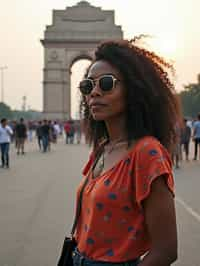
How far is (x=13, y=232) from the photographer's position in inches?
261

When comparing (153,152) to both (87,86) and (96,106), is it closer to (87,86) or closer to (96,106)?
(96,106)

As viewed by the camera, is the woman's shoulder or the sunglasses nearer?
the woman's shoulder

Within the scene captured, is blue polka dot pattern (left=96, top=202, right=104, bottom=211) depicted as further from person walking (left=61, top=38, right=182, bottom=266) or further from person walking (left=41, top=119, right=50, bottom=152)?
person walking (left=41, top=119, right=50, bottom=152)

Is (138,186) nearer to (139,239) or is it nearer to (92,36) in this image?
(139,239)

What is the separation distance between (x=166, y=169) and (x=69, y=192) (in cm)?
883

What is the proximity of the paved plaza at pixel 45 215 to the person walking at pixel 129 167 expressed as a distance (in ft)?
10.7

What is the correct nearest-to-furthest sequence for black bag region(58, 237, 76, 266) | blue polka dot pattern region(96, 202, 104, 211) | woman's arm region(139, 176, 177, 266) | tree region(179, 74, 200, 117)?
1. woman's arm region(139, 176, 177, 266)
2. blue polka dot pattern region(96, 202, 104, 211)
3. black bag region(58, 237, 76, 266)
4. tree region(179, 74, 200, 117)

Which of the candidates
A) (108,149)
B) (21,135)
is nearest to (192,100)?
(21,135)

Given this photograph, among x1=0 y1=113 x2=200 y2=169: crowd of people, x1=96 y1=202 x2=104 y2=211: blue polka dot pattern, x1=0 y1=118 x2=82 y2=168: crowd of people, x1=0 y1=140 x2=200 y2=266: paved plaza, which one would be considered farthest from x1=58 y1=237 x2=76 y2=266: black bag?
x1=0 y1=140 x2=200 y2=266: paved plaza

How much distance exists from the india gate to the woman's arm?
59.9 meters

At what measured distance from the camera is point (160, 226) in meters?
1.80

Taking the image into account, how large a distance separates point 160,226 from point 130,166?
0.25 m

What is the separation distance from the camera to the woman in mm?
1814

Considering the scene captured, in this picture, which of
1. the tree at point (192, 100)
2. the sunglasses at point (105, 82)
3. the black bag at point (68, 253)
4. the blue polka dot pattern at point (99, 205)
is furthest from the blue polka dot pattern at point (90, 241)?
the tree at point (192, 100)
